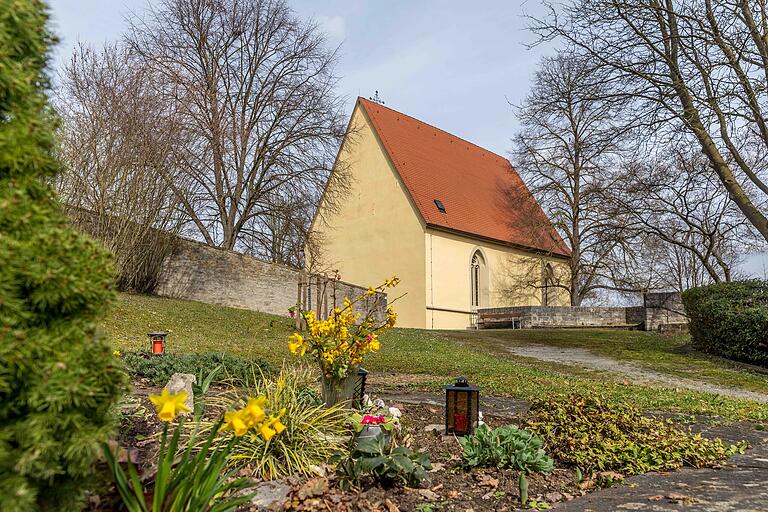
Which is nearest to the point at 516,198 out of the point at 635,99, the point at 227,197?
the point at 227,197

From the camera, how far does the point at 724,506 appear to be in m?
3.26

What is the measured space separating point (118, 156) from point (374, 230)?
43.2ft

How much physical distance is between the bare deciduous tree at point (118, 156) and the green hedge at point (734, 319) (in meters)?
16.2

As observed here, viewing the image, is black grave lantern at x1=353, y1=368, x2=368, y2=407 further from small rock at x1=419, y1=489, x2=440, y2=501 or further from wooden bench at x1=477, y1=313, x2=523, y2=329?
wooden bench at x1=477, y1=313, x2=523, y2=329

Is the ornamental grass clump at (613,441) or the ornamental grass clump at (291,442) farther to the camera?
the ornamental grass clump at (613,441)

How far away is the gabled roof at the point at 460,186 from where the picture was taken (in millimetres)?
27609

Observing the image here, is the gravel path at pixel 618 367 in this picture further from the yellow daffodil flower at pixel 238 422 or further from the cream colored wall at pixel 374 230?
the cream colored wall at pixel 374 230

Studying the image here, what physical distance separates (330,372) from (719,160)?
12.7 meters

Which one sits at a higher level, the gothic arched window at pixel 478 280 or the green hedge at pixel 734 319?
the gothic arched window at pixel 478 280

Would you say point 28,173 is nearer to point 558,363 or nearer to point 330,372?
point 330,372

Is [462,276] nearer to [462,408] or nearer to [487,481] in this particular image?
[462,408]

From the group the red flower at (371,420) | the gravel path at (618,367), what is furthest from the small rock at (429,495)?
the gravel path at (618,367)

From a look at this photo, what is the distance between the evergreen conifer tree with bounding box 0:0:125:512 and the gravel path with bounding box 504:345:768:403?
978 centimetres

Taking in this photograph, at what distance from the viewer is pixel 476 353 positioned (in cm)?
1514
